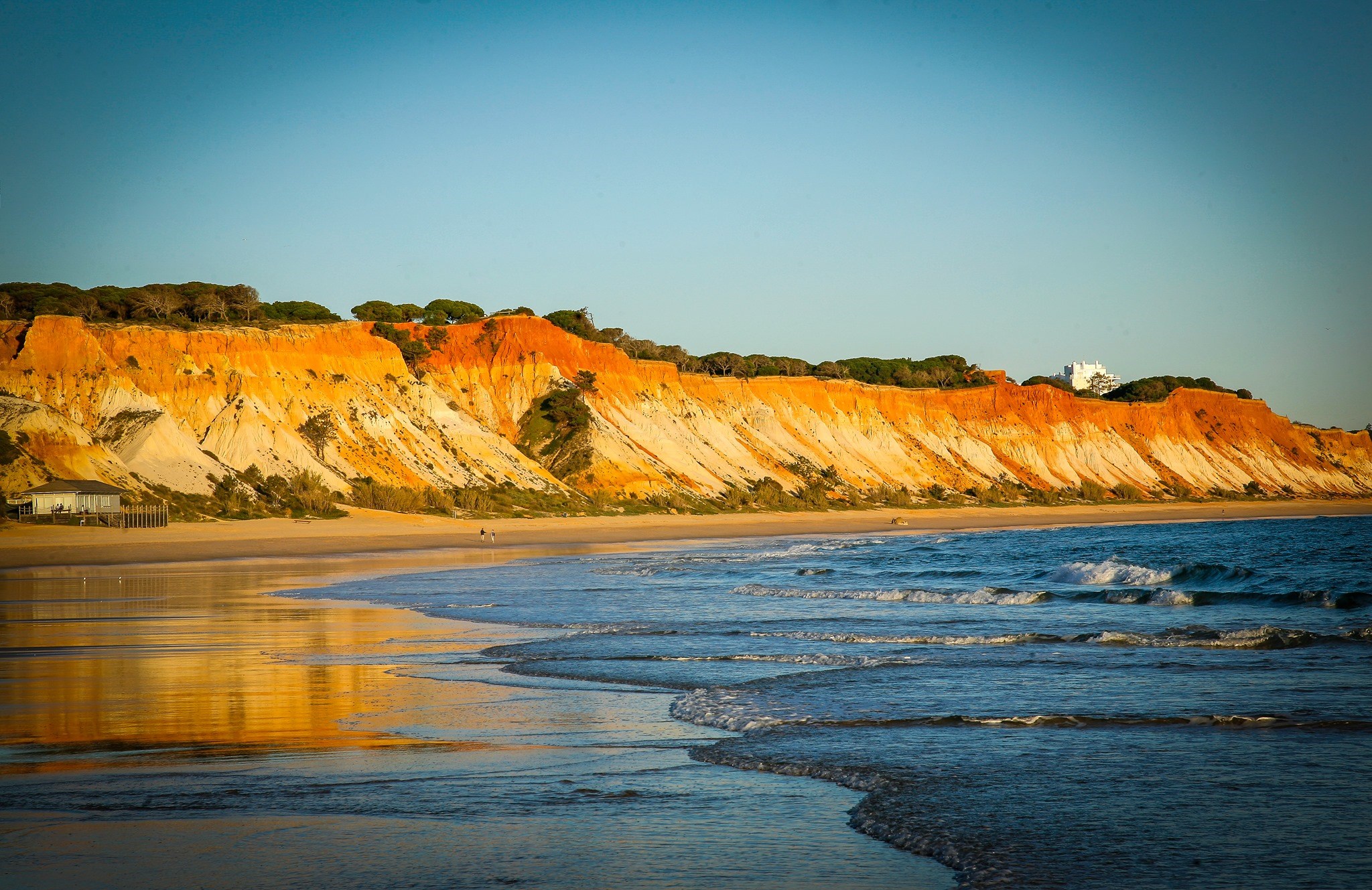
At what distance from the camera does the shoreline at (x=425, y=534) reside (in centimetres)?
3153

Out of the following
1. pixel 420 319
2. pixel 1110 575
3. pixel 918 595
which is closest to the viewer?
pixel 918 595

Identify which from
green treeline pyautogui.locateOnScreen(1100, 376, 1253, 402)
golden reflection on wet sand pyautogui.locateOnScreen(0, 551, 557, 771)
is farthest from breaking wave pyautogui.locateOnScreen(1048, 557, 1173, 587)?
green treeline pyautogui.locateOnScreen(1100, 376, 1253, 402)

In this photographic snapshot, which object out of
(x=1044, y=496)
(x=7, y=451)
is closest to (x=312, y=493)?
(x=7, y=451)

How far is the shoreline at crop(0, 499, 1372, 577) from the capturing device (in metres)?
31.5

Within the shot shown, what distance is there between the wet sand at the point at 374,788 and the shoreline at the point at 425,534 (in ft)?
61.1

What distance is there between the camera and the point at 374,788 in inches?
262

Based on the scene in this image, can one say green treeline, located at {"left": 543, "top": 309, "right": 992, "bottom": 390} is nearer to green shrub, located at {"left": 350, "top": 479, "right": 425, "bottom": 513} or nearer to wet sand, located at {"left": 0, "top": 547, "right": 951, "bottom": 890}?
green shrub, located at {"left": 350, "top": 479, "right": 425, "bottom": 513}

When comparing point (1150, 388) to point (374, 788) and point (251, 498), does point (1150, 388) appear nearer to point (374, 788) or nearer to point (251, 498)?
point (251, 498)

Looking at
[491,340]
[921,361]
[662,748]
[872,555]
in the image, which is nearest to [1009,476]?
[921,361]

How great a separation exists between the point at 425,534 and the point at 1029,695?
115 ft

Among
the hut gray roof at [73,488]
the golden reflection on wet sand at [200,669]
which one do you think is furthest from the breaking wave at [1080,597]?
the hut gray roof at [73,488]

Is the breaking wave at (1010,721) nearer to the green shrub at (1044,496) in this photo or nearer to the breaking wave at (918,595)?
the breaking wave at (918,595)

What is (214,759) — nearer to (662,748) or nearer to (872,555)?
(662,748)

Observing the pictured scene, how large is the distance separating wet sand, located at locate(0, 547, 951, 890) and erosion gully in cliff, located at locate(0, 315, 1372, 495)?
3443 cm
